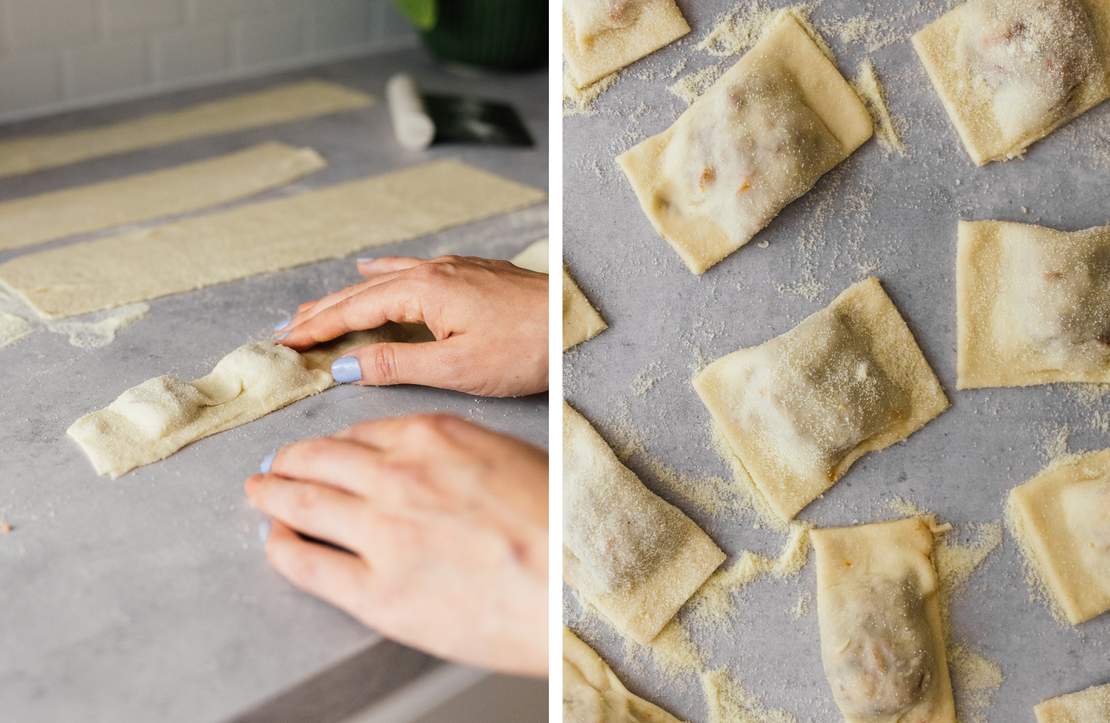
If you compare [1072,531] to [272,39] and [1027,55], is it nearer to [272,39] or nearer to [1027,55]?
[1027,55]

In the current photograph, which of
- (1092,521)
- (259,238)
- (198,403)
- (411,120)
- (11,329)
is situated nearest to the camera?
(1092,521)

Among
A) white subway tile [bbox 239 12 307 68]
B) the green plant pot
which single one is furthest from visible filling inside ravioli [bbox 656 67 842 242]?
white subway tile [bbox 239 12 307 68]

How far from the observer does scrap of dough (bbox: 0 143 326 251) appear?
3.95ft

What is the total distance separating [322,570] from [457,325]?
257 mm

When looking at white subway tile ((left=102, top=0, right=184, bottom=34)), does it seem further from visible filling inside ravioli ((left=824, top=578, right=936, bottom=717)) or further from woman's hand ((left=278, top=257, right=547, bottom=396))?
visible filling inside ravioli ((left=824, top=578, right=936, bottom=717))

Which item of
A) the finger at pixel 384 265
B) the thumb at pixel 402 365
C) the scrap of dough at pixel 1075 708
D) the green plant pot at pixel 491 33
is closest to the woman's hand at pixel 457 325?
the thumb at pixel 402 365

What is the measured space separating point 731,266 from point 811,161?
3.3 inches

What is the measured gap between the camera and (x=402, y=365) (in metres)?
0.87

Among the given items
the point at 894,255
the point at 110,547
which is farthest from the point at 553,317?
the point at 110,547

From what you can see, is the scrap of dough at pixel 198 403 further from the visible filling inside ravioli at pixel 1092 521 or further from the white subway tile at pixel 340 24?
the white subway tile at pixel 340 24

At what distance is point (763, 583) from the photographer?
0.71m

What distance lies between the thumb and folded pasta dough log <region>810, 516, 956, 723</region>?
12.8 inches

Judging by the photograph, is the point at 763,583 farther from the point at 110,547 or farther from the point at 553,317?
the point at 110,547

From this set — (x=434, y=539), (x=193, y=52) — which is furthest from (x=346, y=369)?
(x=193, y=52)
